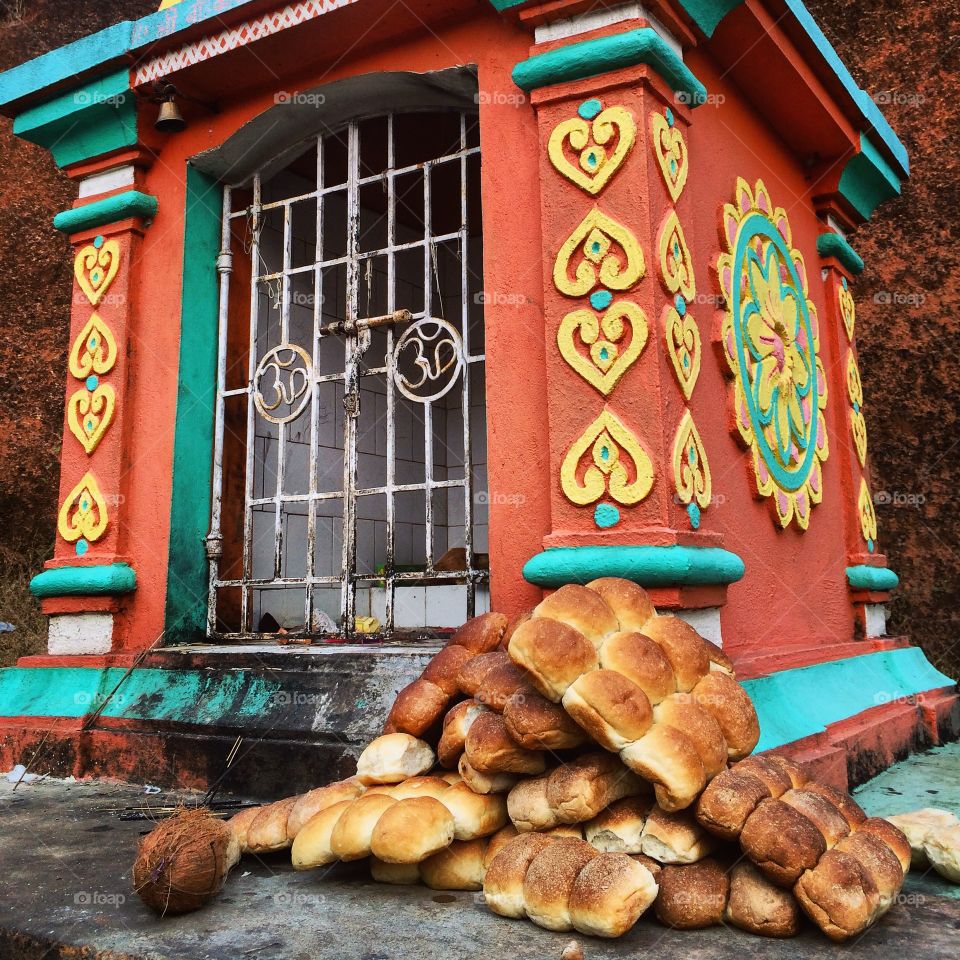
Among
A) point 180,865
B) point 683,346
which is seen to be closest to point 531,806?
point 180,865

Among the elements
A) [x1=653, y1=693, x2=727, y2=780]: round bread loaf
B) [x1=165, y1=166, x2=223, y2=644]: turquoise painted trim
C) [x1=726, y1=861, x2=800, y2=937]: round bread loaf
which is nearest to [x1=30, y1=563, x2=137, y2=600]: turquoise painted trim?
[x1=165, y1=166, x2=223, y2=644]: turquoise painted trim

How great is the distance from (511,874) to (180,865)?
2.63 feet

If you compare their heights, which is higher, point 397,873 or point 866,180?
point 866,180

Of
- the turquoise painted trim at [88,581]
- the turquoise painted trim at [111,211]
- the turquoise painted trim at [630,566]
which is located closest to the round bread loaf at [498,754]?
the turquoise painted trim at [630,566]

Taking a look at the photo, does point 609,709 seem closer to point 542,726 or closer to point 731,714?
point 542,726

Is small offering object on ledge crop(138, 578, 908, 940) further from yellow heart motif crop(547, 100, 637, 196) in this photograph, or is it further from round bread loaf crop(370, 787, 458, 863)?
yellow heart motif crop(547, 100, 637, 196)

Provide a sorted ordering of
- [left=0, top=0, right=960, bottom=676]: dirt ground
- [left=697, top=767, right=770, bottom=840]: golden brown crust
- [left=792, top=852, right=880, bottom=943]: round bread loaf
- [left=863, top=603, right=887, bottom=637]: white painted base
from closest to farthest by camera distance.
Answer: [left=792, top=852, right=880, bottom=943]: round bread loaf
[left=697, top=767, right=770, bottom=840]: golden brown crust
[left=863, top=603, right=887, bottom=637]: white painted base
[left=0, top=0, right=960, bottom=676]: dirt ground

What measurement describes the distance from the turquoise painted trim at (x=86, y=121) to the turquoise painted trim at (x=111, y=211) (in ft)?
0.87

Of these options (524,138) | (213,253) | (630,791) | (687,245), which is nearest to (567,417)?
(687,245)

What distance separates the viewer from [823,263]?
219 inches

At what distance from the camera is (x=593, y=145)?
11.2ft

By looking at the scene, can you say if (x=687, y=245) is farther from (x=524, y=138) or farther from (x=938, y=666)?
(x=938, y=666)

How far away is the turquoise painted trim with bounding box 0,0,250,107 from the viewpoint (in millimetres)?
4156

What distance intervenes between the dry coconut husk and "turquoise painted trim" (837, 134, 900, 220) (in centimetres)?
498
